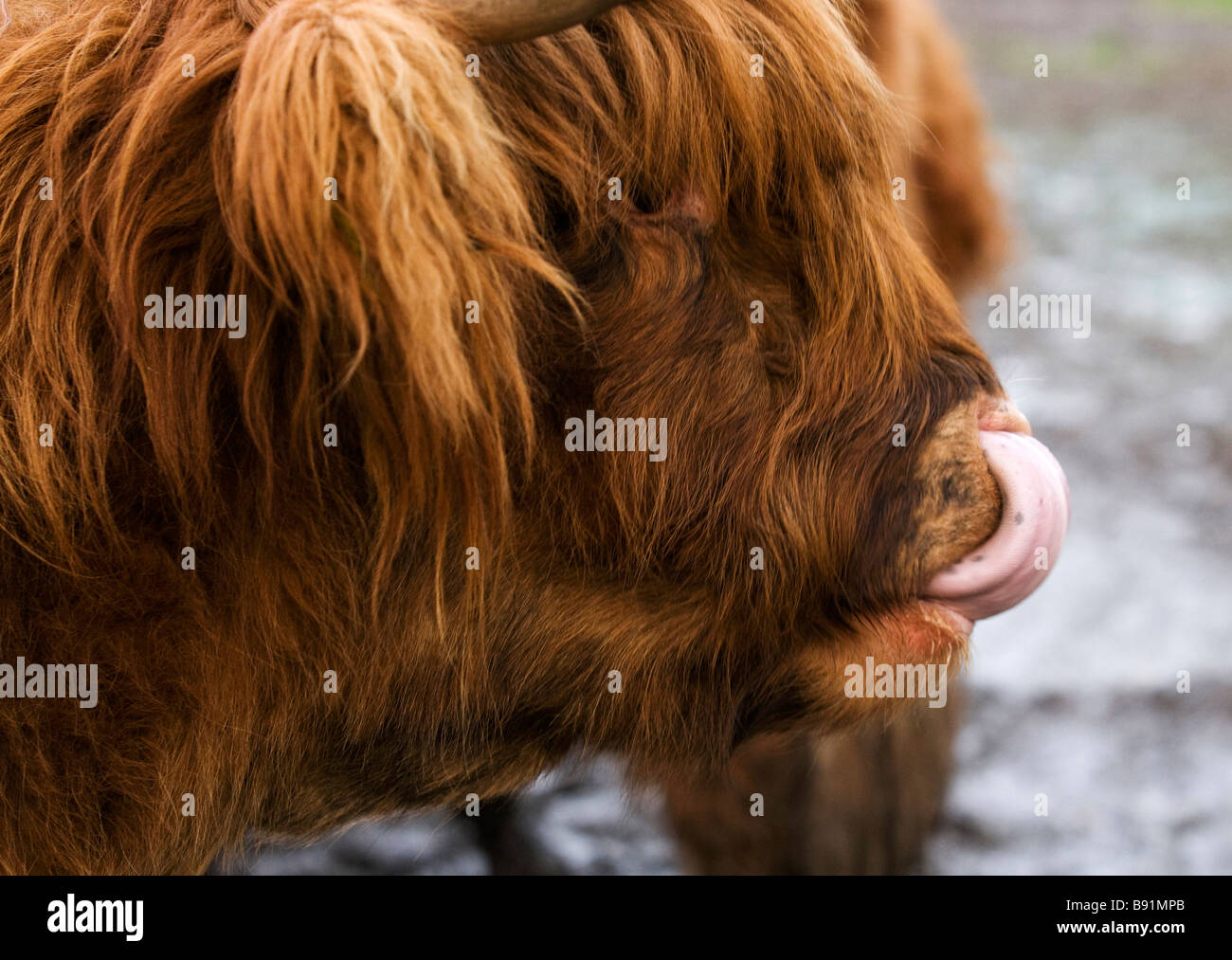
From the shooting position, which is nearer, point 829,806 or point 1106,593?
point 829,806

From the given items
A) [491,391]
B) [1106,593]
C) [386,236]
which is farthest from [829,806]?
[386,236]

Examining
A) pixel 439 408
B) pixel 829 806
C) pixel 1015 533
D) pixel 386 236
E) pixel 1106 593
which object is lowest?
pixel 829 806

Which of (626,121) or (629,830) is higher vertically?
(626,121)

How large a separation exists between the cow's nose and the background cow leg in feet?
5.98

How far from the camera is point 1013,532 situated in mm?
1846

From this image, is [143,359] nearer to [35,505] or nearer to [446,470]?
[35,505]

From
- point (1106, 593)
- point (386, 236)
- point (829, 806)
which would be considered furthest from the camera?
point (1106, 593)

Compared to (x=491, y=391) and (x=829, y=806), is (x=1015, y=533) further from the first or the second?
(x=829, y=806)

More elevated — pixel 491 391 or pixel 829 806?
pixel 491 391

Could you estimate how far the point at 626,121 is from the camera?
1.83m

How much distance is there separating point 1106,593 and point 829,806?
1951 millimetres

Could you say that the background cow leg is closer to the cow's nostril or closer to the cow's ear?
the cow's nostril
